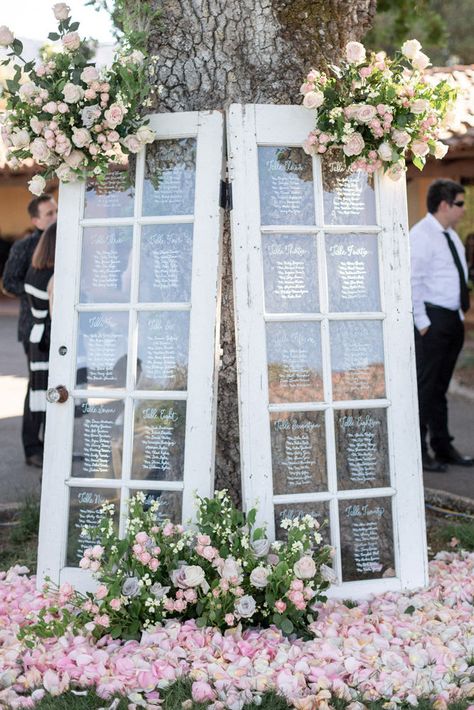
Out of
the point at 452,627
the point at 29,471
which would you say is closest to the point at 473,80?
the point at 29,471

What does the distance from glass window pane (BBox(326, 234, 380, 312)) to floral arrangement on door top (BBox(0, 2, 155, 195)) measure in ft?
3.12

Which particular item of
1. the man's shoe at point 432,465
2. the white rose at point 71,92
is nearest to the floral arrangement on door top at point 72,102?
the white rose at point 71,92

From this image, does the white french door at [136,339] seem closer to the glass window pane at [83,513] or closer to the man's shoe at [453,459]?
the glass window pane at [83,513]

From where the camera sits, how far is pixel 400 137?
4.12 m

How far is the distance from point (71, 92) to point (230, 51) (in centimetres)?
79

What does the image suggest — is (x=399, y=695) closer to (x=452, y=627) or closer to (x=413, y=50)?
(x=452, y=627)

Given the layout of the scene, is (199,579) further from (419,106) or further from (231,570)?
(419,106)

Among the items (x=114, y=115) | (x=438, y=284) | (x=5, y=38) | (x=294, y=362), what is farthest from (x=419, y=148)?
(x=438, y=284)

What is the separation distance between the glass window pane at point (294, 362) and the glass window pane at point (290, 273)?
0.09 m

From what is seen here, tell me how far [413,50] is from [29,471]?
4292mm

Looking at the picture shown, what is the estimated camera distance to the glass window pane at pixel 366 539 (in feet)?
14.3

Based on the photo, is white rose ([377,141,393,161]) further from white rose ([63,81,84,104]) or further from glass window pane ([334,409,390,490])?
white rose ([63,81,84,104])

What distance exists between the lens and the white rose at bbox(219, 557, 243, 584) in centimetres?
366

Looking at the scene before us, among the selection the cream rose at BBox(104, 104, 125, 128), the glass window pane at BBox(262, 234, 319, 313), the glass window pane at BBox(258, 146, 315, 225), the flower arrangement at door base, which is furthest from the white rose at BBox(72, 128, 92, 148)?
the flower arrangement at door base
